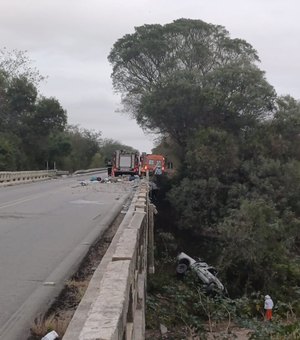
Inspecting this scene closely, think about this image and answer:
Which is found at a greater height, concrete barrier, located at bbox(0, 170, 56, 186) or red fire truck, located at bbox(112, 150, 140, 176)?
red fire truck, located at bbox(112, 150, 140, 176)

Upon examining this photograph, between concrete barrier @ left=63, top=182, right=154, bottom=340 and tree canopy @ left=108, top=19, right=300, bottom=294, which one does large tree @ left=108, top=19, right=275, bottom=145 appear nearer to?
tree canopy @ left=108, top=19, right=300, bottom=294

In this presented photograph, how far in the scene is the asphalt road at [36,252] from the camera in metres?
6.54

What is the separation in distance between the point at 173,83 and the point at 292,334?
123ft

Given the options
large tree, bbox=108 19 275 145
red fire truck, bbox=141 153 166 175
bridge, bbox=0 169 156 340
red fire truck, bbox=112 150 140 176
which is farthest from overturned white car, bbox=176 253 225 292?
red fire truck, bbox=112 150 140 176

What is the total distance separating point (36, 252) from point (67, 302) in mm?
3416

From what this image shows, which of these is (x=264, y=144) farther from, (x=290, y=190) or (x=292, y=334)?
(x=292, y=334)

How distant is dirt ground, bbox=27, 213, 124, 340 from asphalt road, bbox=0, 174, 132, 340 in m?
0.12

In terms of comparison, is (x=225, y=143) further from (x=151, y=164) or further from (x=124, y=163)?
(x=124, y=163)

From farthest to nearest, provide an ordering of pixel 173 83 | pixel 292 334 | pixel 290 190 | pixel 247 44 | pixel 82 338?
pixel 247 44
pixel 173 83
pixel 290 190
pixel 292 334
pixel 82 338

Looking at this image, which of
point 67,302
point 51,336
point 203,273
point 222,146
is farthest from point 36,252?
point 222,146

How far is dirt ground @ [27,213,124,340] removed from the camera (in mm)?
5691

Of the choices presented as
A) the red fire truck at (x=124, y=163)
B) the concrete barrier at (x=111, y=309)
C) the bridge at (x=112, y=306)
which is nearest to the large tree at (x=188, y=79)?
the red fire truck at (x=124, y=163)

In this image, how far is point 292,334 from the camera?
10328mm

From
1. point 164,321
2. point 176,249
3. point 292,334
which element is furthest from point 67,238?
point 176,249
